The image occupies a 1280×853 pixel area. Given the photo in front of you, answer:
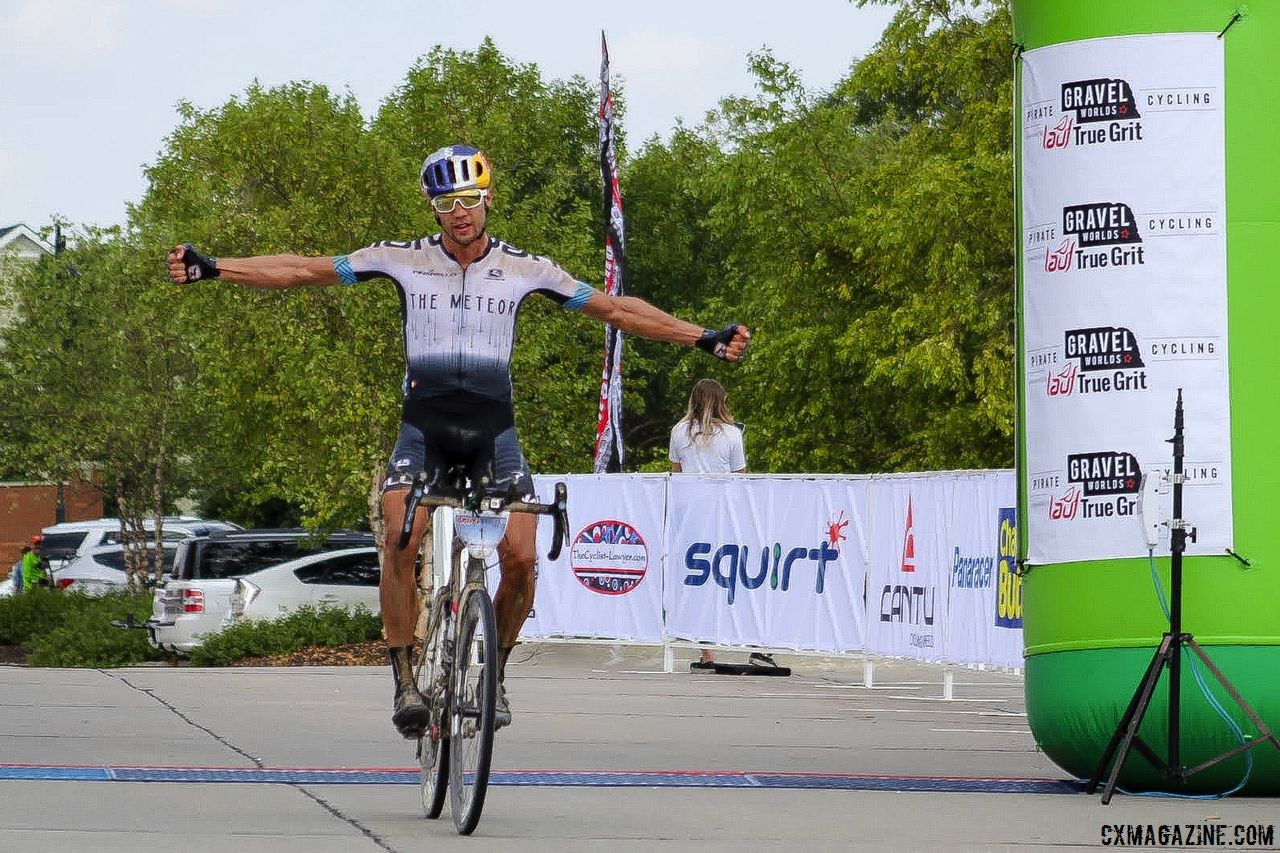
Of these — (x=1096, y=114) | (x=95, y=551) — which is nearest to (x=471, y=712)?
(x=1096, y=114)

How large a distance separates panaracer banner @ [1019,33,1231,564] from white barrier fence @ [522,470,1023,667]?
5671mm

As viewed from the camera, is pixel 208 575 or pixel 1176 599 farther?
pixel 208 575

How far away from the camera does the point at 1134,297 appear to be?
822cm

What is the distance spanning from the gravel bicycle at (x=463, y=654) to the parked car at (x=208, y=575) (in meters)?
18.4

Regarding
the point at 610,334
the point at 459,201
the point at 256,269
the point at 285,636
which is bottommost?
the point at 285,636

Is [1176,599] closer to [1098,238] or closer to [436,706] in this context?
[1098,238]

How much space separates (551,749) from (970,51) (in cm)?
2749

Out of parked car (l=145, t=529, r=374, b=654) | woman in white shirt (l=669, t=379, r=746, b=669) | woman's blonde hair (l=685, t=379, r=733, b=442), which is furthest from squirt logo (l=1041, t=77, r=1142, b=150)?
parked car (l=145, t=529, r=374, b=654)

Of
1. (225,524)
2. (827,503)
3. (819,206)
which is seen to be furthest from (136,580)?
(827,503)

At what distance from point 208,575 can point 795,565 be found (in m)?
12.0

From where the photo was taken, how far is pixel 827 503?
16453mm

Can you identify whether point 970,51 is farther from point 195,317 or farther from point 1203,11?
point 1203,11

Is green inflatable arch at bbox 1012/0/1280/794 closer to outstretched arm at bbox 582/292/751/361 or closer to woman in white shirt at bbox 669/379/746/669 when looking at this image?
outstretched arm at bbox 582/292/751/361

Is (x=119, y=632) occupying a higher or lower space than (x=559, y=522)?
lower
